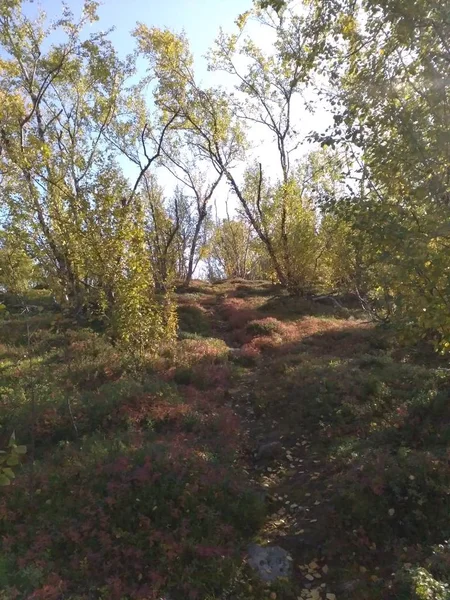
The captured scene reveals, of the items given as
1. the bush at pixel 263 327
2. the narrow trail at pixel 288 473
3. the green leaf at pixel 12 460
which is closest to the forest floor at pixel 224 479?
the narrow trail at pixel 288 473

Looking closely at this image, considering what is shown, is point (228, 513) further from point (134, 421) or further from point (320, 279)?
point (320, 279)

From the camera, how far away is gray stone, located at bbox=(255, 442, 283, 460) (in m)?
9.06

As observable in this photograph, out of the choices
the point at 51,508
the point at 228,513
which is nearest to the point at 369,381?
the point at 228,513

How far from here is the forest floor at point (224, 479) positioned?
564 centimetres

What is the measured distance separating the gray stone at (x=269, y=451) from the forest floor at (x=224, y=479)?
4 cm

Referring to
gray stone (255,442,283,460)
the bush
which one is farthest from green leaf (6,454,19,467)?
the bush

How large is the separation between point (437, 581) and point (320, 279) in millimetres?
23567

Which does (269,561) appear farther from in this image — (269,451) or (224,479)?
(269,451)

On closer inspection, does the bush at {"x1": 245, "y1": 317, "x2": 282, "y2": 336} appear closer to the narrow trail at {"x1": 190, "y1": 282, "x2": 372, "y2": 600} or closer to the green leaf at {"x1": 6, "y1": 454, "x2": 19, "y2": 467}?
the narrow trail at {"x1": 190, "y1": 282, "x2": 372, "y2": 600}

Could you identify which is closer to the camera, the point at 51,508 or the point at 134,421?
the point at 51,508

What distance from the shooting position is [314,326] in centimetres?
1944

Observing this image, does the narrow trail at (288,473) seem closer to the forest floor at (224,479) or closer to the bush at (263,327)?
the forest floor at (224,479)

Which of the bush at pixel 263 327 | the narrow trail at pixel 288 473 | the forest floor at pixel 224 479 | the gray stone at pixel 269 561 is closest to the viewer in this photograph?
the forest floor at pixel 224 479

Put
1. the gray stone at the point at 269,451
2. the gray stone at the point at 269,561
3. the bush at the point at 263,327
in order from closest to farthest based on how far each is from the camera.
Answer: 1. the gray stone at the point at 269,561
2. the gray stone at the point at 269,451
3. the bush at the point at 263,327
